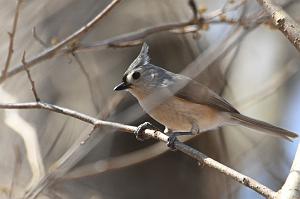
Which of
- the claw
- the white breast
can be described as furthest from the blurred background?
the claw

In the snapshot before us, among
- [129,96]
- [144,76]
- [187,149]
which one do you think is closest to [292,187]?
[187,149]

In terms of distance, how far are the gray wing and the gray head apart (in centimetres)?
11

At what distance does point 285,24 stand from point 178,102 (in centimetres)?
140

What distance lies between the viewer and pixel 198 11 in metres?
3.38

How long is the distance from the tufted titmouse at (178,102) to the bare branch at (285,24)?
126 cm

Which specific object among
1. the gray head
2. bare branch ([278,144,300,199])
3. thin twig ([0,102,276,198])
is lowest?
bare branch ([278,144,300,199])

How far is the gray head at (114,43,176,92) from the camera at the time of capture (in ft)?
11.3

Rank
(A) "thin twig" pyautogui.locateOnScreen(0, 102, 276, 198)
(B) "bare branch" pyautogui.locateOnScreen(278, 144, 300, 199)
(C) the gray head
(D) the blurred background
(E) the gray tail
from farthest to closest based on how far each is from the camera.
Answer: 1. (D) the blurred background
2. (C) the gray head
3. (E) the gray tail
4. (A) "thin twig" pyautogui.locateOnScreen(0, 102, 276, 198)
5. (B) "bare branch" pyautogui.locateOnScreen(278, 144, 300, 199)

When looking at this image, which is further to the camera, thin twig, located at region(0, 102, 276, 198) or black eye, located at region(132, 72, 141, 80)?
black eye, located at region(132, 72, 141, 80)

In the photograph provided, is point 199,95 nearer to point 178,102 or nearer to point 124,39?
point 178,102

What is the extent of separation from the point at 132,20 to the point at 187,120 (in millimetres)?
1668

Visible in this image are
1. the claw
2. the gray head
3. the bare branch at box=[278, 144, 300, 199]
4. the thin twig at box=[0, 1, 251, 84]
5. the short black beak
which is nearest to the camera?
the bare branch at box=[278, 144, 300, 199]

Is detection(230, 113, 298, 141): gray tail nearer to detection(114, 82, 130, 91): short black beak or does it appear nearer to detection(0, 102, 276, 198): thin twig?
detection(114, 82, 130, 91): short black beak

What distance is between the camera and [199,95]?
11.6 feet
